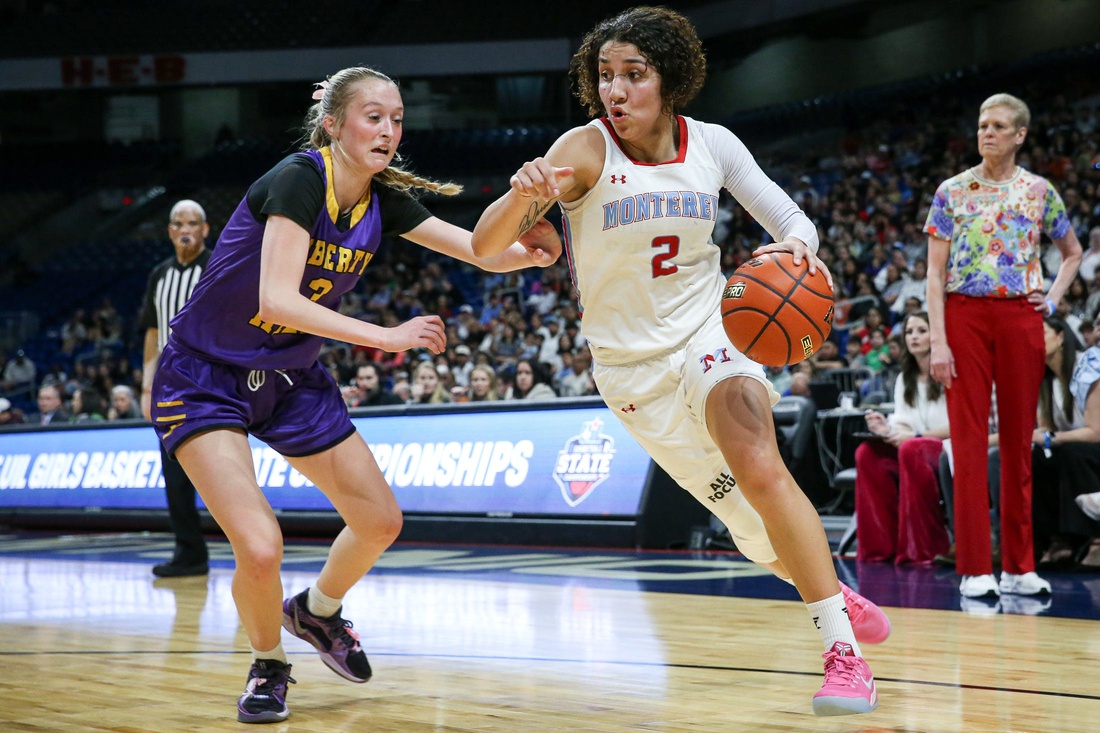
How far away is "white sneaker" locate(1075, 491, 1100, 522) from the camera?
6191 mm

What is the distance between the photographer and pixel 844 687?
9.89 feet

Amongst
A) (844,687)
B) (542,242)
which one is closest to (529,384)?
(542,242)

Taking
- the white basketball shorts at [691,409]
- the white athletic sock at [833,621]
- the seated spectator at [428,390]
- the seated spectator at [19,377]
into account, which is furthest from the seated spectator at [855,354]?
the seated spectator at [19,377]

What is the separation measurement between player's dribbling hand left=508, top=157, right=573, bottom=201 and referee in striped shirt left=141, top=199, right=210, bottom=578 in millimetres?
4065

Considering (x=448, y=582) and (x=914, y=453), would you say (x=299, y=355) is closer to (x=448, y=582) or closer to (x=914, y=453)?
(x=448, y=582)

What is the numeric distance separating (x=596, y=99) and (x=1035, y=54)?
19.4 meters

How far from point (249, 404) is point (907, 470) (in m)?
4.78

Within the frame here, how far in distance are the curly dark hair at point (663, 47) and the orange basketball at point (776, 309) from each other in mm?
585

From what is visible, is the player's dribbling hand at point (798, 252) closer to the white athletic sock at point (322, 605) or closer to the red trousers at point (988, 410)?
the white athletic sock at point (322, 605)

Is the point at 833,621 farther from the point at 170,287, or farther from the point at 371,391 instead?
the point at 371,391

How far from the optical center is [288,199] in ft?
10.9

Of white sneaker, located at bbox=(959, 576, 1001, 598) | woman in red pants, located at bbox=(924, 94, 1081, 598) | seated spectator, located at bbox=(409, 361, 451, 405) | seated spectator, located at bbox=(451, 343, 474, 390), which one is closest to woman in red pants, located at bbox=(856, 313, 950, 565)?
woman in red pants, located at bbox=(924, 94, 1081, 598)

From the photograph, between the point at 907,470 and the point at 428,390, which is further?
the point at 428,390

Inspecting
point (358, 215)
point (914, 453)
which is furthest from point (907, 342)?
point (358, 215)
